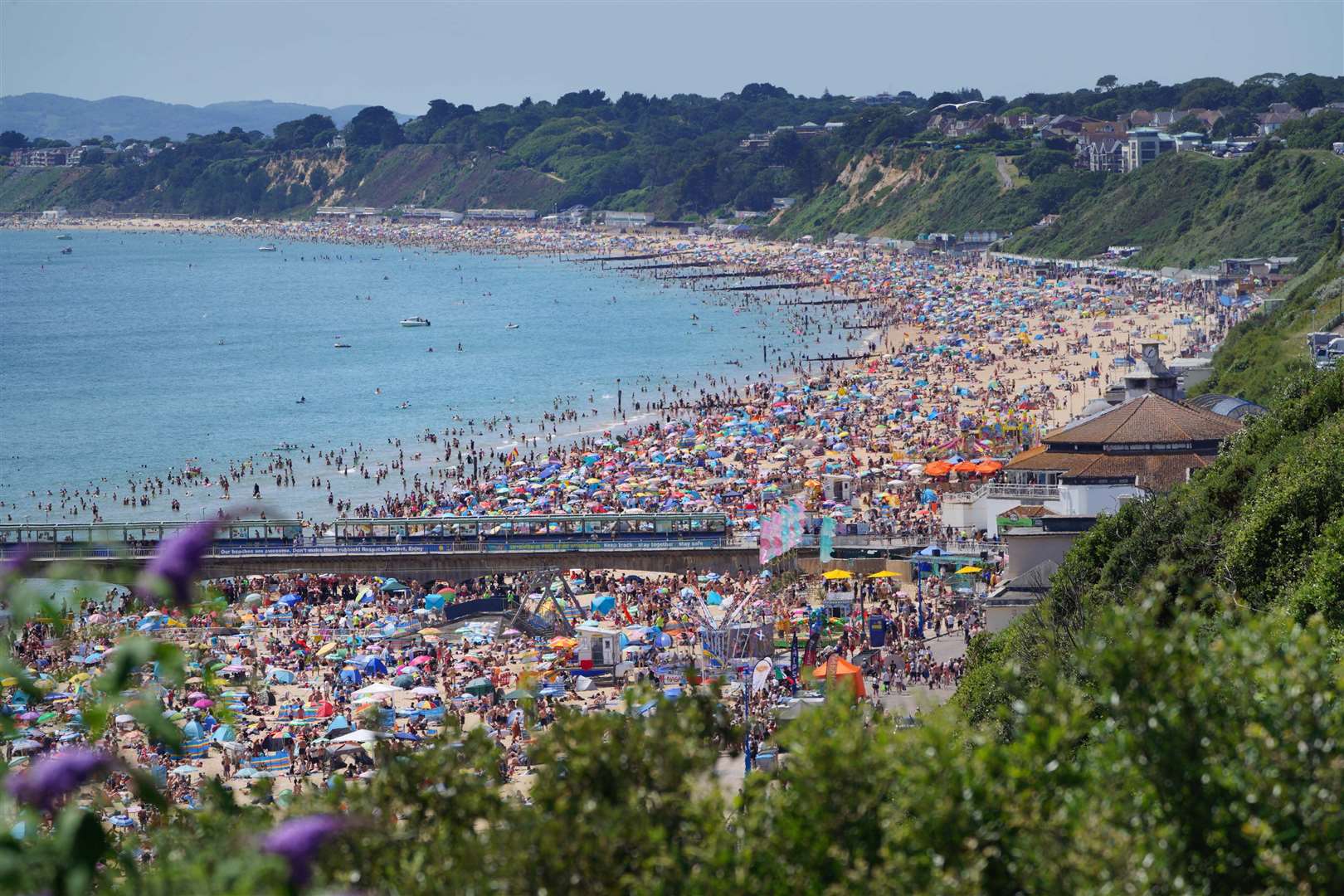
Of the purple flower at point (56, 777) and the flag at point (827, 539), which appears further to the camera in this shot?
the flag at point (827, 539)

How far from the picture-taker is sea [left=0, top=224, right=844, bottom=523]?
181ft

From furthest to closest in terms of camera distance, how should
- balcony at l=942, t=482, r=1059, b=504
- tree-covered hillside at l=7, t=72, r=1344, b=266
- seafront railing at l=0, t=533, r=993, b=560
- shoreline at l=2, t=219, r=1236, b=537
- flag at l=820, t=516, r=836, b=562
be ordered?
tree-covered hillside at l=7, t=72, r=1344, b=266
shoreline at l=2, t=219, r=1236, b=537
seafront railing at l=0, t=533, r=993, b=560
balcony at l=942, t=482, r=1059, b=504
flag at l=820, t=516, r=836, b=562

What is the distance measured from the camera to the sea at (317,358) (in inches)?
2167

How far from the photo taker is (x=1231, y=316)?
6819cm

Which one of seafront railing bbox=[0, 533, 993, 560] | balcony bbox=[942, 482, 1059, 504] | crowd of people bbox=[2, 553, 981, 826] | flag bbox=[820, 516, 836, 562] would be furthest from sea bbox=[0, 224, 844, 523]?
balcony bbox=[942, 482, 1059, 504]

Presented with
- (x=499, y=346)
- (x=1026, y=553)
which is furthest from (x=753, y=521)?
(x=499, y=346)

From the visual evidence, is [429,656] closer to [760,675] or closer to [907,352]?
[760,675]

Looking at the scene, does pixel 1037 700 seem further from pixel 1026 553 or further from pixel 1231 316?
pixel 1231 316

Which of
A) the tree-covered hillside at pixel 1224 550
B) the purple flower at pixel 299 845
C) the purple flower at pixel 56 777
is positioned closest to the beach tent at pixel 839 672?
the tree-covered hillside at pixel 1224 550

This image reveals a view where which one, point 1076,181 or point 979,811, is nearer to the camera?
point 979,811

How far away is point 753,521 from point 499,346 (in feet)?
158

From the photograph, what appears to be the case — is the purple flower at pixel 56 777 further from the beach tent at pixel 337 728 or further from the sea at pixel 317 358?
the sea at pixel 317 358

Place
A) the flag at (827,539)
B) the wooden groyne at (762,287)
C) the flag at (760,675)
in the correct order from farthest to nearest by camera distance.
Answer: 1. the wooden groyne at (762,287)
2. the flag at (827,539)
3. the flag at (760,675)

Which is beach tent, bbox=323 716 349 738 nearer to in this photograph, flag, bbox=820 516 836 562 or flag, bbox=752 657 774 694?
flag, bbox=752 657 774 694
